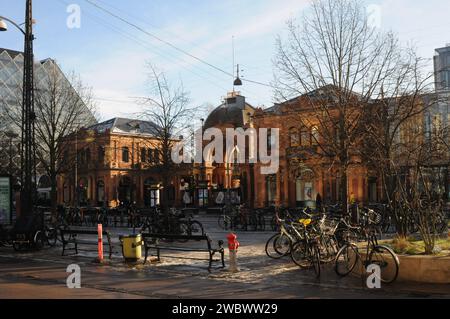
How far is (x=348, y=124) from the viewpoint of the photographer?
52.3 ft

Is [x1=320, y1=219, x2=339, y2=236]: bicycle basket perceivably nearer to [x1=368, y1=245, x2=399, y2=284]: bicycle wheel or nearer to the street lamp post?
[x1=368, y1=245, x2=399, y2=284]: bicycle wheel

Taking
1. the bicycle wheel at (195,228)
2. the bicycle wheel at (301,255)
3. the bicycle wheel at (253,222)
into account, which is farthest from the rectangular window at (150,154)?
the bicycle wheel at (301,255)

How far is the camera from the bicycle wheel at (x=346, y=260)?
11281 millimetres

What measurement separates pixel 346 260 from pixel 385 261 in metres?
1.11

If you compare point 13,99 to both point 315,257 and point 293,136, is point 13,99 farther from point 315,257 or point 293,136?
point 315,257

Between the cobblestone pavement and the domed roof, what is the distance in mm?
47303

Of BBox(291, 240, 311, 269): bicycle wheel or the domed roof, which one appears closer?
BBox(291, 240, 311, 269): bicycle wheel

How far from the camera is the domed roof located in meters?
62.6

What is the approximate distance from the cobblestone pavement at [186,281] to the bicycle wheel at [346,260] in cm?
20

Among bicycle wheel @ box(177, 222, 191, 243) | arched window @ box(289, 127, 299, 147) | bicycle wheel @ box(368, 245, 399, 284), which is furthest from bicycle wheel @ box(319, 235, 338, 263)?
bicycle wheel @ box(177, 222, 191, 243)

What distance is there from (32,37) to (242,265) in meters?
11.8
